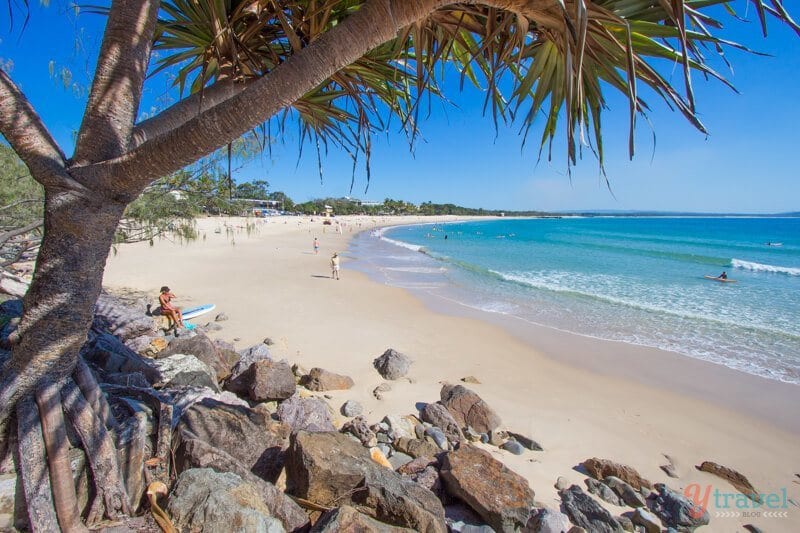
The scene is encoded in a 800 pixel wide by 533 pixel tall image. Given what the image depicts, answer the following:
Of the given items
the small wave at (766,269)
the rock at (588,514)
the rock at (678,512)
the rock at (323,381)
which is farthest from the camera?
the small wave at (766,269)

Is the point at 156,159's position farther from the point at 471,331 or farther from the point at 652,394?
the point at 471,331

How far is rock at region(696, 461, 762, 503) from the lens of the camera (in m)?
3.71

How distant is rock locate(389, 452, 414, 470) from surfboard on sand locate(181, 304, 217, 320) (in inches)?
239

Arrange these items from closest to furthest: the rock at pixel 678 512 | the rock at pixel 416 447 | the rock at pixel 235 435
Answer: the rock at pixel 235 435 → the rock at pixel 678 512 → the rock at pixel 416 447

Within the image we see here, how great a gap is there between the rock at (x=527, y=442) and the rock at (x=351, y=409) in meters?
1.76

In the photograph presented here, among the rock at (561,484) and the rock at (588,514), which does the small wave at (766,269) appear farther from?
the rock at (588,514)

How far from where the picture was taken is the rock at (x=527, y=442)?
4.08 m

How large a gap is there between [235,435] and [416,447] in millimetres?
1652

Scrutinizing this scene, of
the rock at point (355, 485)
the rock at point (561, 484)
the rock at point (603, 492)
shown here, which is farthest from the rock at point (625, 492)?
the rock at point (355, 485)

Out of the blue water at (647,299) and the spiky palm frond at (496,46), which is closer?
the spiky palm frond at (496,46)

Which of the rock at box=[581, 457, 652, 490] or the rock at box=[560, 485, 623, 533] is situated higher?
the rock at box=[560, 485, 623, 533]

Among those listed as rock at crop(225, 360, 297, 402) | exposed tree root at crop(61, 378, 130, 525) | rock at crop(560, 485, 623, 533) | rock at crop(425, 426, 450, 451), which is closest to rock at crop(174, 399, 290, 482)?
exposed tree root at crop(61, 378, 130, 525)

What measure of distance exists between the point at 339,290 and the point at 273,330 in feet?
16.2

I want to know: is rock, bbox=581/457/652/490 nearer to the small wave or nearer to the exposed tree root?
the exposed tree root
